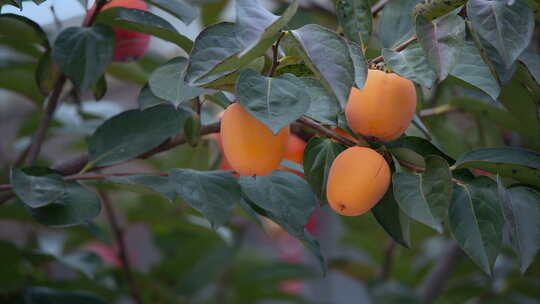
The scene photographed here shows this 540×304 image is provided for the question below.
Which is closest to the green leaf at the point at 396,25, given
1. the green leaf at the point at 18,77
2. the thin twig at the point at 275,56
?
the thin twig at the point at 275,56

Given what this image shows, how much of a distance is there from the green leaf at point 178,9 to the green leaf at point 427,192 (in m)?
0.24

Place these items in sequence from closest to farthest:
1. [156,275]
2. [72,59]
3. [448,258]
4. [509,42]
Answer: [509,42], [72,59], [448,258], [156,275]

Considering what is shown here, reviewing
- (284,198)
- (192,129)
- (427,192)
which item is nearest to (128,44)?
(192,129)

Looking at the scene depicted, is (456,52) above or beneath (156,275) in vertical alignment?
above

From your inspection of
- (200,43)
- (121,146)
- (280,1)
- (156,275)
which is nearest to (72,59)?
(121,146)

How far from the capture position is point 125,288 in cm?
105

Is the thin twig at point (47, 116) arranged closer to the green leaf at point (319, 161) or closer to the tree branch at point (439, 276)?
the green leaf at point (319, 161)

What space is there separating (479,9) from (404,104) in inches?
3.0

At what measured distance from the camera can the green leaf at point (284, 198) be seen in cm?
51

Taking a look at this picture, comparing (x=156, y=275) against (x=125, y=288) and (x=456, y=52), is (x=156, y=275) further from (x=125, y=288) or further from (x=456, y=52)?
(x=456, y=52)

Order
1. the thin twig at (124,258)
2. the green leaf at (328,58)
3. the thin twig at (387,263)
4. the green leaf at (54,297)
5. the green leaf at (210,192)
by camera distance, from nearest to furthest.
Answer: the green leaf at (328,58) < the green leaf at (210,192) < the green leaf at (54,297) < the thin twig at (124,258) < the thin twig at (387,263)

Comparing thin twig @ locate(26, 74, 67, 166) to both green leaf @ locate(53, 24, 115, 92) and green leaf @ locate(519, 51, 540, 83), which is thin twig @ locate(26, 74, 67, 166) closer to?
green leaf @ locate(53, 24, 115, 92)

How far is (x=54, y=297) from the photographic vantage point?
0.80 metres

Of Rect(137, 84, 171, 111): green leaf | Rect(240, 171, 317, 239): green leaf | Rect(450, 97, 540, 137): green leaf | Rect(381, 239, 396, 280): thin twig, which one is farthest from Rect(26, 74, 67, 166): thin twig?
Rect(381, 239, 396, 280): thin twig
